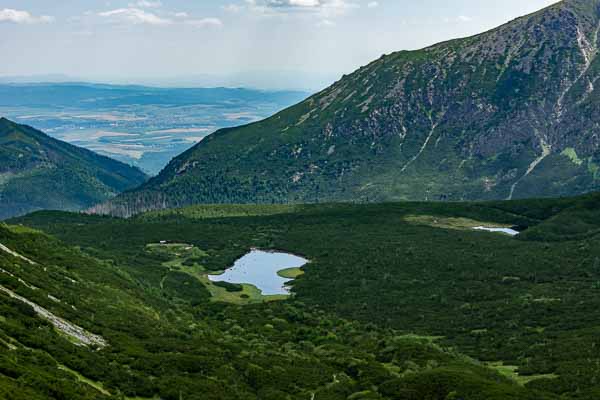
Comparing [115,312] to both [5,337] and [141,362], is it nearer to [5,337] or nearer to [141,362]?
[141,362]

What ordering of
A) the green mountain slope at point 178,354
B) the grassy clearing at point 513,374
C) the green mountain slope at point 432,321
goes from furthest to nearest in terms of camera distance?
the grassy clearing at point 513,374 < the green mountain slope at point 432,321 < the green mountain slope at point 178,354

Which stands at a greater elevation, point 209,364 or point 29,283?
point 29,283

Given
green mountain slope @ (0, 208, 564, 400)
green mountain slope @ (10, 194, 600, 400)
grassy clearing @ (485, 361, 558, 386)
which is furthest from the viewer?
grassy clearing @ (485, 361, 558, 386)

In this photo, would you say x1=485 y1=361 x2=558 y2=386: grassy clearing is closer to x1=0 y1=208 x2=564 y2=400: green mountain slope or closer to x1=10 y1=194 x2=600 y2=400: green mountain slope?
x1=10 y1=194 x2=600 y2=400: green mountain slope

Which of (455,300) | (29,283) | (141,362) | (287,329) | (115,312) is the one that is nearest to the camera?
(141,362)

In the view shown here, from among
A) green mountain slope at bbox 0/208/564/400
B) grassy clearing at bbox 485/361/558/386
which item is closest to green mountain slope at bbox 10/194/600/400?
grassy clearing at bbox 485/361/558/386

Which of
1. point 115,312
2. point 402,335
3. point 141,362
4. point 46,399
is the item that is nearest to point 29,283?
point 115,312

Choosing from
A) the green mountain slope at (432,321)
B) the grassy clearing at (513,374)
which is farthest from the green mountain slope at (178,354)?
the grassy clearing at (513,374)

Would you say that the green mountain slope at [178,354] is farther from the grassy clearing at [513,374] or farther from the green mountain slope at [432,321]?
the grassy clearing at [513,374]
